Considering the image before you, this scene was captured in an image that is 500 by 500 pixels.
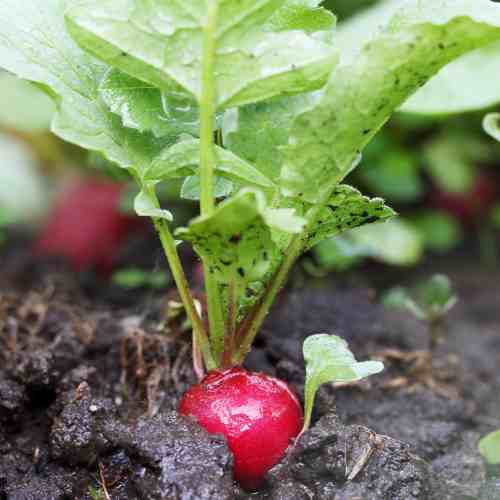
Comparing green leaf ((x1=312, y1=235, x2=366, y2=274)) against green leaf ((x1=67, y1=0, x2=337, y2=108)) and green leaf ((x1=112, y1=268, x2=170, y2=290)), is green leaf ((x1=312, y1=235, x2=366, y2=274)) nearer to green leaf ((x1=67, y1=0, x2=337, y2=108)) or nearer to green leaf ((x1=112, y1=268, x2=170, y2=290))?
green leaf ((x1=112, y1=268, x2=170, y2=290))

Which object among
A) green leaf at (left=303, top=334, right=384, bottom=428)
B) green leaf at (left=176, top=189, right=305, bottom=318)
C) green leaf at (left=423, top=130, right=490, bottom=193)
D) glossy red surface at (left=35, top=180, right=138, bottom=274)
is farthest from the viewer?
green leaf at (left=423, top=130, right=490, bottom=193)

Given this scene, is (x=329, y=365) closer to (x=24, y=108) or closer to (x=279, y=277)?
(x=279, y=277)

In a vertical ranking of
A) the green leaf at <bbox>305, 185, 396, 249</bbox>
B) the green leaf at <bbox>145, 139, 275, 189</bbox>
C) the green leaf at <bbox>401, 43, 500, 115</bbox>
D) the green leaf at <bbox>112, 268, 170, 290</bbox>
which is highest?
the green leaf at <bbox>145, 139, 275, 189</bbox>

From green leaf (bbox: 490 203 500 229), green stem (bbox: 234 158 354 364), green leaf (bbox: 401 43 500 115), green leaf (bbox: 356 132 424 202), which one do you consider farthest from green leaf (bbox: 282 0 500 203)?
green leaf (bbox: 490 203 500 229)

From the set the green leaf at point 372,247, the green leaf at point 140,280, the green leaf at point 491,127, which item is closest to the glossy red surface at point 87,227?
the green leaf at point 140,280

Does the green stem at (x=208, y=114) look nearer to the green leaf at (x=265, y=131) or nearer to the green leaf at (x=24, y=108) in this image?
the green leaf at (x=265, y=131)

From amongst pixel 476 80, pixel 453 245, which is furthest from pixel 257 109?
pixel 453 245

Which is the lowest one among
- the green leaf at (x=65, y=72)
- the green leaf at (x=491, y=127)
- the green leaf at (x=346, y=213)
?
the green leaf at (x=346, y=213)
